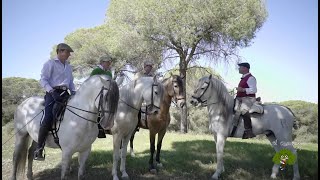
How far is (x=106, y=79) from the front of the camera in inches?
200

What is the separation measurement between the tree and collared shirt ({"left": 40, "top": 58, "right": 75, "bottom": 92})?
1244 cm

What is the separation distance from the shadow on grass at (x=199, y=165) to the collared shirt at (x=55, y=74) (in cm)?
270

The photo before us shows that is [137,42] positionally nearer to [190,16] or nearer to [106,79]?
[190,16]

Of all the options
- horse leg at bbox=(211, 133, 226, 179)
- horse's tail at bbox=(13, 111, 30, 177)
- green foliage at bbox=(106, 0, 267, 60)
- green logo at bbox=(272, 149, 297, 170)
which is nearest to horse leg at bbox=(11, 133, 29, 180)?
horse's tail at bbox=(13, 111, 30, 177)

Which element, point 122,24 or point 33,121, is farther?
point 122,24

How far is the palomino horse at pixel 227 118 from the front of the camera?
705cm

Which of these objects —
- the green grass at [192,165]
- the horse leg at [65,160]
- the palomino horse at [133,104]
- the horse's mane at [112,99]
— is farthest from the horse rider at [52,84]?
the green grass at [192,165]

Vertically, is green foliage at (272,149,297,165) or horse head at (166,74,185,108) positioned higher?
horse head at (166,74,185,108)

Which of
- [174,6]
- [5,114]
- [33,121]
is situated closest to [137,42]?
[174,6]

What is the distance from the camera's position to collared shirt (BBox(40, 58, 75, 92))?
208 inches

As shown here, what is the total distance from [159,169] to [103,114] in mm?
3411

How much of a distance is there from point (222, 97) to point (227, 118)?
55 centimetres

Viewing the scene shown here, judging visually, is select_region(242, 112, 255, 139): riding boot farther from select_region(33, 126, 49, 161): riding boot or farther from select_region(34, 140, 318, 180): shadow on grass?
select_region(33, 126, 49, 161): riding boot

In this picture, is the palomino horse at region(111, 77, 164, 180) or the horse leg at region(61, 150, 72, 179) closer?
the horse leg at region(61, 150, 72, 179)
